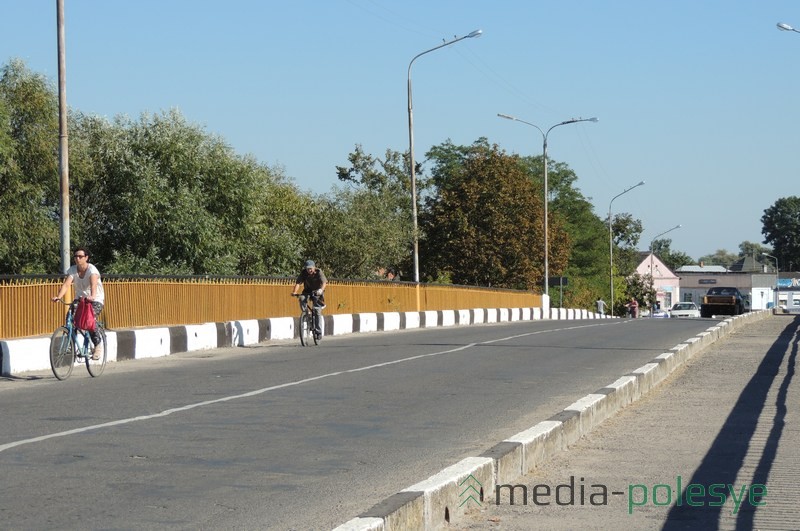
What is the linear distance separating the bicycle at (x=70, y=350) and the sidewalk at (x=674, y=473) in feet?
24.4

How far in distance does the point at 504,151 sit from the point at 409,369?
6485 centimetres

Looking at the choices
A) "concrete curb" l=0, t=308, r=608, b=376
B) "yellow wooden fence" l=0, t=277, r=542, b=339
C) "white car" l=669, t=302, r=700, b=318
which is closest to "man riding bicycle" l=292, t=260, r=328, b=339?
"concrete curb" l=0, t=308, r=608, b=376

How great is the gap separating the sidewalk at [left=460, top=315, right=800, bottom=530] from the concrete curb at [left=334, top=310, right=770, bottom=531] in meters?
0.09

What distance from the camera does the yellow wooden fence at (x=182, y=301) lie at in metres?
19.8

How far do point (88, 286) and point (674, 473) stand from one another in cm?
1028

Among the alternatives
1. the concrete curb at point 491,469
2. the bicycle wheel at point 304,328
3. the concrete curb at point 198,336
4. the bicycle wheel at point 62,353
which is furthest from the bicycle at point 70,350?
the bicycle wheel at point 304,328

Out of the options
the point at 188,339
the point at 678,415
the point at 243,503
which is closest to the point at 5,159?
the point at 188,339

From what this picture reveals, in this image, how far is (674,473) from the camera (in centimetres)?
864

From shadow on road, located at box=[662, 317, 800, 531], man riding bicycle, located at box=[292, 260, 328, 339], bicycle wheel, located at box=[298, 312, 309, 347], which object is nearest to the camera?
shadow on road, located at box=[662, 317, 800, 531]

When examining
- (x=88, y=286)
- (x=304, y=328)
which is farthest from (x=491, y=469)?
(x=304, y=328)

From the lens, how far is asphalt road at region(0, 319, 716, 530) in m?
7.02

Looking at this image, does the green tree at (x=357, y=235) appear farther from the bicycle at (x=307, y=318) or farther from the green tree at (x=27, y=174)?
the bicycle at (x=307, y=318)

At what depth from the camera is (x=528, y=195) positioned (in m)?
80.8

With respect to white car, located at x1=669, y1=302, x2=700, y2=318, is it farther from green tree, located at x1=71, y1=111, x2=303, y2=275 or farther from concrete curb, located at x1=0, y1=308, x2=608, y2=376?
concrete curb, located at x1=0, y1=308, x2=608, y2=376
